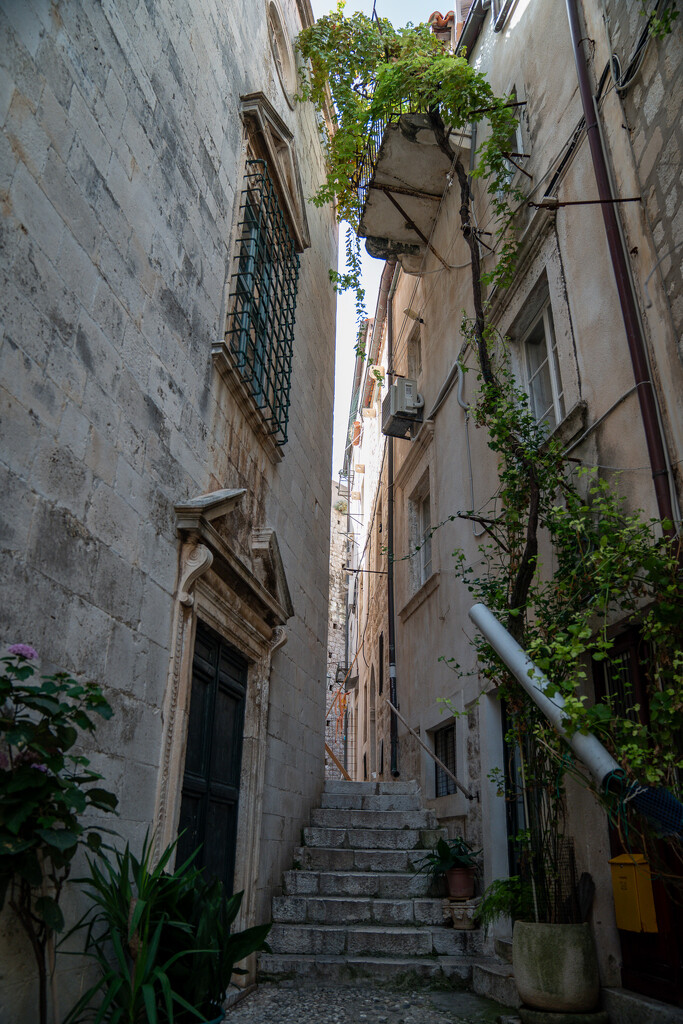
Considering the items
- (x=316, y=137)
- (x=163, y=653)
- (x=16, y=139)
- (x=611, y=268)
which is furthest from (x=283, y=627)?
(x=316, y=137)

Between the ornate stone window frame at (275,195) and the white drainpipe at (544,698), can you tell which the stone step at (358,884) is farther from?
the ornate stone window frame at (275,195)

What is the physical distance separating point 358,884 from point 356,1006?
58.3 inches

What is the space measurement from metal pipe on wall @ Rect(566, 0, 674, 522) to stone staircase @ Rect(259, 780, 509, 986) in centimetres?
341

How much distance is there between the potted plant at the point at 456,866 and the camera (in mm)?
5391

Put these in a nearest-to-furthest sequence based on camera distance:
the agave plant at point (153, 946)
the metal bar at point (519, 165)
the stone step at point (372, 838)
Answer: the agave plant at point (153, 946) < the metal bar at point (519, 165) < the stone step at point (372, 838)

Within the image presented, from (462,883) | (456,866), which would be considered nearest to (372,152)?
(456,866)

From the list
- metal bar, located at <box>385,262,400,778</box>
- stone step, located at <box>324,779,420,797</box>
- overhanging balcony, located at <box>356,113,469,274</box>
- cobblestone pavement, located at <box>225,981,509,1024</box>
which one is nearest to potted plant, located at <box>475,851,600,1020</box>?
cobblestone pavement, located at <box>225,981,509,1024</box>

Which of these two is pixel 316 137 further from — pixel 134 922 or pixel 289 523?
pixel 134 922

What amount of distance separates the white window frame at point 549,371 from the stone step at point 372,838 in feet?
12.4

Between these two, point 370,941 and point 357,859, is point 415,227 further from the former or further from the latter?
point 370,941

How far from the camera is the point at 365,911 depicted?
17.9 ft

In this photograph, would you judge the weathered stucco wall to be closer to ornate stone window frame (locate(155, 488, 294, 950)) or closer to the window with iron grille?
the window with iron grille

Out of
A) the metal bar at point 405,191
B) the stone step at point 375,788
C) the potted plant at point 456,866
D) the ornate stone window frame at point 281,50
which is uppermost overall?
the ornate stone window frame at point 281,50

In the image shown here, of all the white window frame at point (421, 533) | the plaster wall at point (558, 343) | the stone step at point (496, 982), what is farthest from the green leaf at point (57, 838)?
the white window frame at point (421, 533)
